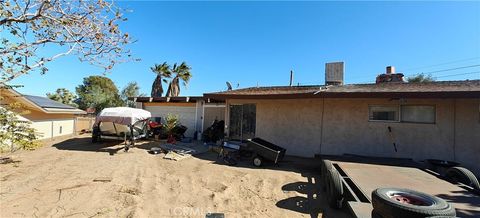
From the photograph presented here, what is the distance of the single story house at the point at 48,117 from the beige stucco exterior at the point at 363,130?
43.4ft

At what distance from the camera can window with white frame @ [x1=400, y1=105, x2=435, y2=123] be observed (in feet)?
28.8

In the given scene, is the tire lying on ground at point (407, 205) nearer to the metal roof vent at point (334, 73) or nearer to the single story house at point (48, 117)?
the metal roof vent at point (334, 73)

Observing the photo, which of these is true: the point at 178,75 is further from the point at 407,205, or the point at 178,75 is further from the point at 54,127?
the point at 407,205

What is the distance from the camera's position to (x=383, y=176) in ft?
18.7

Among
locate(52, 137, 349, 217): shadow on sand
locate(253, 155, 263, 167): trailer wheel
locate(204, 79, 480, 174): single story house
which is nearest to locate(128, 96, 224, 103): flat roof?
locate(204, 79, 480, 174): single story house

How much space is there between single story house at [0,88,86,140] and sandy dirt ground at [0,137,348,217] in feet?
22.1

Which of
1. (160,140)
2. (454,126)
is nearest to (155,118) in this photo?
(160,140)

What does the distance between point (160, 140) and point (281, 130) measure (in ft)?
24.5

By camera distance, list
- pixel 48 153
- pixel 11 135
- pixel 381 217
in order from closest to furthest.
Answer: pixel 381 217, pixel 11 135, pixel 48 153

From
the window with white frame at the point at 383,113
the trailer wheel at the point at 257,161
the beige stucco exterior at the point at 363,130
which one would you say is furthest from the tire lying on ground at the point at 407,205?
the window with white frame at the point at 383,113

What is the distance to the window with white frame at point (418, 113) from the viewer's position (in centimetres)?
878

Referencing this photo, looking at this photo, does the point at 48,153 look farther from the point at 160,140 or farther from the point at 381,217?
the point at 381,217

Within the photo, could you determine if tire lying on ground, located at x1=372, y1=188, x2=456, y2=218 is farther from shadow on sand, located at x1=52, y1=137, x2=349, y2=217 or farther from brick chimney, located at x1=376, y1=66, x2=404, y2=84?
brick chimney, located at x1=376, y1=66, x2=404, y2=84

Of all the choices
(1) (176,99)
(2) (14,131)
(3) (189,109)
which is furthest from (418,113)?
(1) (176,99)
